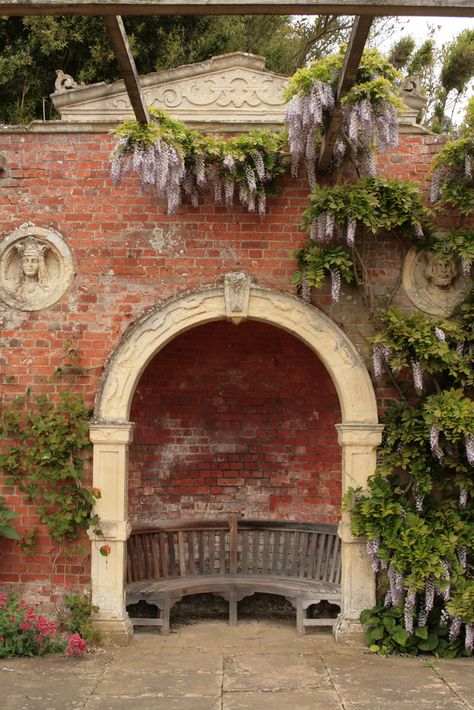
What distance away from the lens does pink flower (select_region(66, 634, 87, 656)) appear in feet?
18.4

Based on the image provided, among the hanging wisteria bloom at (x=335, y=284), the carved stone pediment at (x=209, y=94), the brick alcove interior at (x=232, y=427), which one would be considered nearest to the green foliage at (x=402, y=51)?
the carved stone pediment at (x=209, y=94)

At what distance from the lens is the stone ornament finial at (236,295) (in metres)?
6.23

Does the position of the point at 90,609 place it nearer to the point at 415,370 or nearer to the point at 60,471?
the point at 60,471

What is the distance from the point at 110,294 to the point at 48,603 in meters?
2.43

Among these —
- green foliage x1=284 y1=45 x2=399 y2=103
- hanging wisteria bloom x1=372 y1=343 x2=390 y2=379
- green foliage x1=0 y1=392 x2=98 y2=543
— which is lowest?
green foliage x1=0 y1=392 x2=98 y2=543

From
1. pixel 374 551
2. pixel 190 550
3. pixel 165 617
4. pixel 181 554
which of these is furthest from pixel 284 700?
pixel 190 550

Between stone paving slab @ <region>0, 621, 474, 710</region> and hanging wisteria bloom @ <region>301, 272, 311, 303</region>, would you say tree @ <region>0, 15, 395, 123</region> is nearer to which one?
hanging wisteria bloom @ <region>301, 272, 311, 303</region>

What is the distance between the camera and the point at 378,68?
18.1 feet

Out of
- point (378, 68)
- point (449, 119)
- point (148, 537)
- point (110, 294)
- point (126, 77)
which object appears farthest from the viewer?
point (449, 119)

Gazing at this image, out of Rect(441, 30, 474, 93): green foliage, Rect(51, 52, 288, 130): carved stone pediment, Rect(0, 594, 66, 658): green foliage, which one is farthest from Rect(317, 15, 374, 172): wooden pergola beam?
Rect(441, 30, 474, 93): green foliage

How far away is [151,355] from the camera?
6.26 meters

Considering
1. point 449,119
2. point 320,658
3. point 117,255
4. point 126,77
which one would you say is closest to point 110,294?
point 117,255

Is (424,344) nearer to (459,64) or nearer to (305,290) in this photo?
(305,290)

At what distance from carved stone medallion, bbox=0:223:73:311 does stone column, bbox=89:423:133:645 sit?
3.64ft
